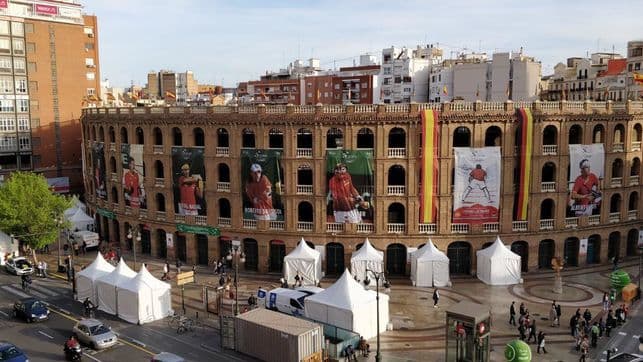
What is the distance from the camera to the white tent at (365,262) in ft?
163

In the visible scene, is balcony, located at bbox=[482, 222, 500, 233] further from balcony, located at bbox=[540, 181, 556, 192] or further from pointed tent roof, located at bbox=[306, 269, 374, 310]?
pointed tent roof, located at bbox=[306, 269, 374, 310]

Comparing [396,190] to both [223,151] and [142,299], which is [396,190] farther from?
[142,299]

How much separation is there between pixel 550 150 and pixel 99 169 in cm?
4906

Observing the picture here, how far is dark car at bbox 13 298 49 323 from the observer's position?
42531 mm

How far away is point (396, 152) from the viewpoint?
171 ft

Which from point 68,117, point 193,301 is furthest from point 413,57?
point 193,301

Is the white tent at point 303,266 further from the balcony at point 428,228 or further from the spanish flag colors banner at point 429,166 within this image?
the spanish flag colors banner at point 429,166

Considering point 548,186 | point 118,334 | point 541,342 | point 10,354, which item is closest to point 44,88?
point 118,334

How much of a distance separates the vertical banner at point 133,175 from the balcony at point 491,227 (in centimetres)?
3415

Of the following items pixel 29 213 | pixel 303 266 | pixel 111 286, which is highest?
pixel 29 213

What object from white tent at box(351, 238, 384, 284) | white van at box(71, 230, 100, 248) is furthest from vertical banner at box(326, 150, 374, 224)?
white van at box(71, 230, 100, 248)

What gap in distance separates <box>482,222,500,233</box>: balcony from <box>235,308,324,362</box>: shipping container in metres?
24.2

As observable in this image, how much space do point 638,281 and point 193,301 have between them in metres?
37.4

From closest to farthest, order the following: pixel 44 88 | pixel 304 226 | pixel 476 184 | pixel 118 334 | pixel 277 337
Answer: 1. pixel 277 337
2. pixel 118 334
3. pixel 476 184
4. pixel 304 226
5. pixel 44 88
